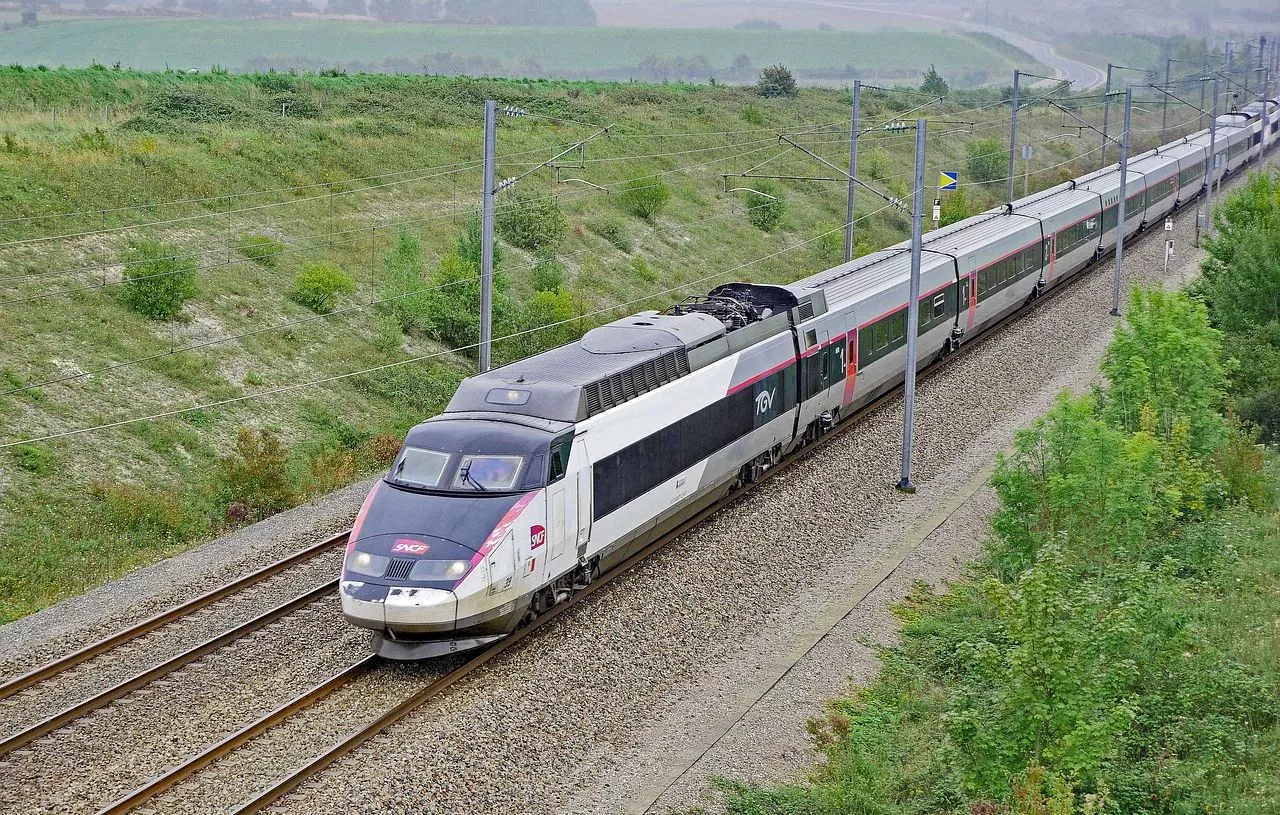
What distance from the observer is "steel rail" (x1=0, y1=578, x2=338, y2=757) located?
48.3 feet

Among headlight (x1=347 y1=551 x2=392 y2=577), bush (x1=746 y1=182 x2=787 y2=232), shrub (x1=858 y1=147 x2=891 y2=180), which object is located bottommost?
bush (x1=746 y1=182 x2=787 y2=232)

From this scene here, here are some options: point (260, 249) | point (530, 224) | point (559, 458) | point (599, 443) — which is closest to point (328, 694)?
point (559, 458)

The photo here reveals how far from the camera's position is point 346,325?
116 ft

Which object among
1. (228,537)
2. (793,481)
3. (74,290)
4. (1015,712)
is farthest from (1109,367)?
(74,290)

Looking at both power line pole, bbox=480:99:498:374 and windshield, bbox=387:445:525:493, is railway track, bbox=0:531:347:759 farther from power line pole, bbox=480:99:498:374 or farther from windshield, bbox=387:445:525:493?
power line pole, bbox=480:99:498:374

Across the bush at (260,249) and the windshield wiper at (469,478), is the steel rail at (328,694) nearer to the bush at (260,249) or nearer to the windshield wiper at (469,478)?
the windshield wiper at (469,478)

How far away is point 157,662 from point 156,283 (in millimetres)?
16258

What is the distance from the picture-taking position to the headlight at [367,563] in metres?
16.0

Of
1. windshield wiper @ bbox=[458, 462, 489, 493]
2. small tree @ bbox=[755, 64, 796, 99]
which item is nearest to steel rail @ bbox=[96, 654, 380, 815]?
windshield wiper @ bbox=[458, 462, 489, 493]

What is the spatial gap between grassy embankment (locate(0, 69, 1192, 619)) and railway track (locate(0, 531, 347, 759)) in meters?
2.96

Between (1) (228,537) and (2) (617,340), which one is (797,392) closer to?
(2) (617,340)

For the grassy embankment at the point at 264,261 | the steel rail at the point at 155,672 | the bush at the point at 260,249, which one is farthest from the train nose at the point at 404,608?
the bush at the point at 260,249

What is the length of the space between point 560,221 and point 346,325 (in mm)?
12730

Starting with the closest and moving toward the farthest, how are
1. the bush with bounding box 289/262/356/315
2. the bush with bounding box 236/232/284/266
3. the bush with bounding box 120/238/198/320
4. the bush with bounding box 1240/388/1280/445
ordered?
the bush with bounding box 1240/388/1280/445 → the bush with bounding box 120/238/198/320 → the bush with bounding box 289/262/356/315 → the bush with bounding box 236/232/284/266
